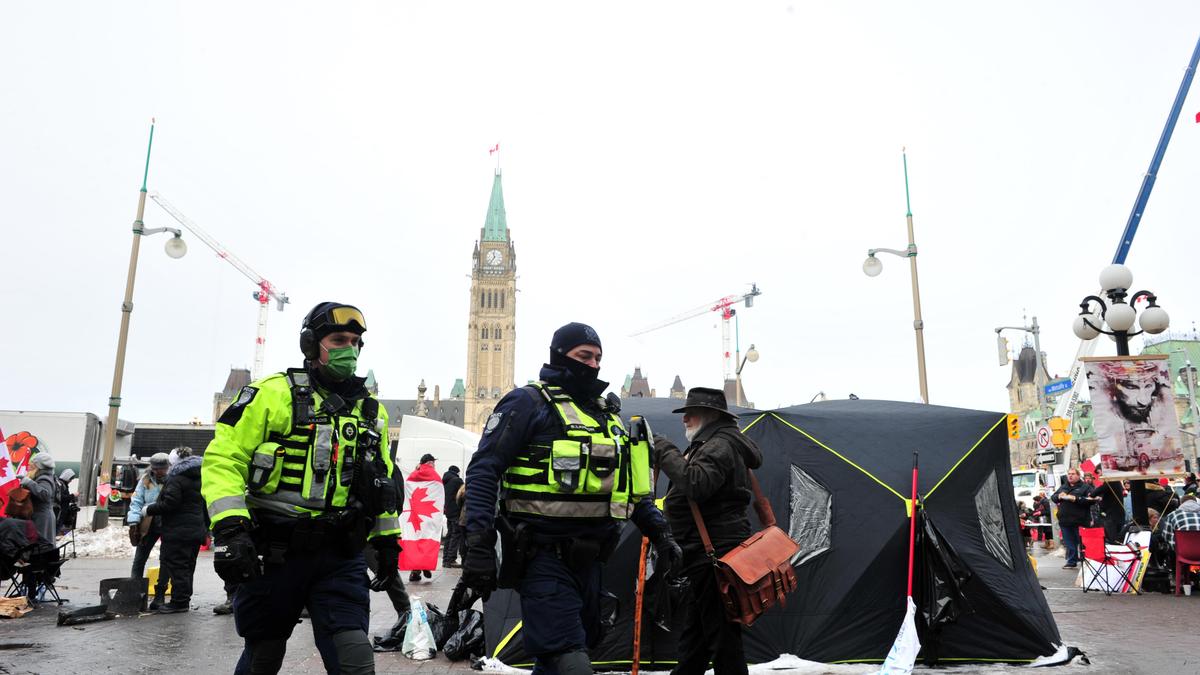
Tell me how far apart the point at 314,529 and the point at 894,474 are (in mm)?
4907

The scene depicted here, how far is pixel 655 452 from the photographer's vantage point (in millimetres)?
4977

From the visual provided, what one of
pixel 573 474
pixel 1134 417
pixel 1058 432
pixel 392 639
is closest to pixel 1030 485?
pixel 1058 432

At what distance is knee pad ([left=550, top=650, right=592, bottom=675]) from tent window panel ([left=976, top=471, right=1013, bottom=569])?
15.2ft

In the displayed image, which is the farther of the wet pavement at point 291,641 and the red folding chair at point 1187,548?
the red folding chair at point 1187,548

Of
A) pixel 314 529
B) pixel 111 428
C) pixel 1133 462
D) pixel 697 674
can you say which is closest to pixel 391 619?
pixel 697 674

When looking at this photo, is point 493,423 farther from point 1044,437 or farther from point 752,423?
point 1044,437

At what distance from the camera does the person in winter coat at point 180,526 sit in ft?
31.8

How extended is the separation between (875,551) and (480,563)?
4113 mm

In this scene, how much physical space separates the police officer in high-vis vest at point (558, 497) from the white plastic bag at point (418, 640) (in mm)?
3495

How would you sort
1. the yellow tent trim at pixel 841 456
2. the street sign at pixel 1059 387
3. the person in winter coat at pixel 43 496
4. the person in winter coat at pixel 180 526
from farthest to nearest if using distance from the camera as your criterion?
the street sign at pixel 1059 387 → the person in winter coat at pixel 43 496 → the person in winter coat at pixel 180 526 → the yellow tent trim at pixel 841 456

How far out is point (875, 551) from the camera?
6.77 metres

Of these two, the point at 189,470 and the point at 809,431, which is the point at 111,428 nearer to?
the point at 189,470

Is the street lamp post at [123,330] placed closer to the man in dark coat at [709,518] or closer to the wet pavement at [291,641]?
the wet pavement at [291,641]

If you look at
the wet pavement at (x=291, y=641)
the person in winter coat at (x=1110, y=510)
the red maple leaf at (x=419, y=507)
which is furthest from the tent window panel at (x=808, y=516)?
the person in winter coat at (x=1110, y=510)
